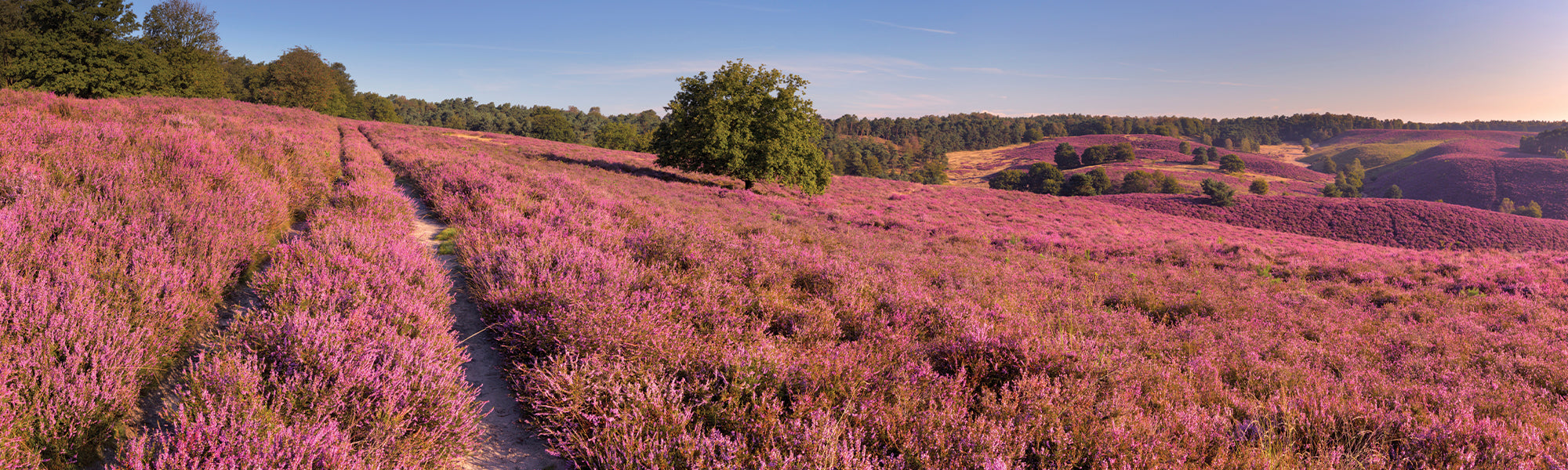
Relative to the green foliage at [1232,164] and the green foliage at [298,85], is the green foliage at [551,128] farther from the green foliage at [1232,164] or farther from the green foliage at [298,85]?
the green foliage at [1232,164]

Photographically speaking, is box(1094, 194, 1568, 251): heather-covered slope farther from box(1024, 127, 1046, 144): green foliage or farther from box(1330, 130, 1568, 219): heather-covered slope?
box(1024, 127, 1046, 144): green foliage

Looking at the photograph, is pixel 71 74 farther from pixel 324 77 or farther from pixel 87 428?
pixel 87 428

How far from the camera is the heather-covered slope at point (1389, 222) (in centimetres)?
2653

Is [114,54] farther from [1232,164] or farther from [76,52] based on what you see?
[1232,164]

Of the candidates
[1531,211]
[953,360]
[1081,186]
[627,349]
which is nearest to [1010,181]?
[1081,186]

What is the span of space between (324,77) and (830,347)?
3627 inches

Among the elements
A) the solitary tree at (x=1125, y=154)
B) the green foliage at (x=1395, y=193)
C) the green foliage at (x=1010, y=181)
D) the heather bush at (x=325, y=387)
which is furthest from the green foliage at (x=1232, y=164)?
the heather bush at (x=325, y=387)

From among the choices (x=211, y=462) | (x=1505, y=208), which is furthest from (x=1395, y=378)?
(x=1505, y=208)

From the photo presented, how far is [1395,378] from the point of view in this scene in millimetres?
5402

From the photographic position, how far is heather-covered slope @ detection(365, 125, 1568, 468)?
9.51 ft

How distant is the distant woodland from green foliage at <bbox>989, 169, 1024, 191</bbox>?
9895 mm

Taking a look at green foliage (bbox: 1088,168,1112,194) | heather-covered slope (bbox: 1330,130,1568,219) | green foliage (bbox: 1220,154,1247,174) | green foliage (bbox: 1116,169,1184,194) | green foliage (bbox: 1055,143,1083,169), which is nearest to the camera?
heather-covered slope (bbox: 1330,130,1568,219)

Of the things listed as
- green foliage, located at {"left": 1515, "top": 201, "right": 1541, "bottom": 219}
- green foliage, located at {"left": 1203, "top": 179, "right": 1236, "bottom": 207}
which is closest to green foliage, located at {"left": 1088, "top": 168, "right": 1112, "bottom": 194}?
green foliage, located at {"left": 1203, "top": 179, "right": 1236, "bottom": 207}

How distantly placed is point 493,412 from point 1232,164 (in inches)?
3823
